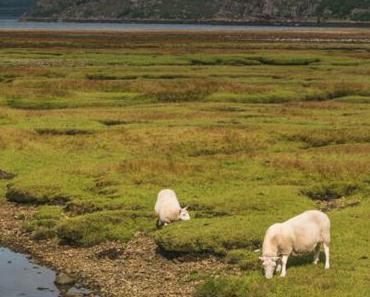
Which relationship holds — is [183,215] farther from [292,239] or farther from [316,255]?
[292,239]

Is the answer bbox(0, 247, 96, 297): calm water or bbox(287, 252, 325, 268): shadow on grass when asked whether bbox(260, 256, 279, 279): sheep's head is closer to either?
bbox(287, 252, 325, 268): shadow on grass

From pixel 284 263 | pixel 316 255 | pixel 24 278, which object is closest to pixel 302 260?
pixel 316 255

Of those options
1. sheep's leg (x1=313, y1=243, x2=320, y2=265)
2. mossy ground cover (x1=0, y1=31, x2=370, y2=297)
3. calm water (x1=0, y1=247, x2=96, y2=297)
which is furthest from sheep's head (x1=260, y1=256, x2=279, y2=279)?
calm water (x1=0, y1=247, x2=96, y2=297)

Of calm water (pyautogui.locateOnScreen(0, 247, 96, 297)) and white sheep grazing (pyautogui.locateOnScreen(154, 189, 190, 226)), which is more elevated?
white sheep grazing (pyautogui.locateOnScreen(154, 189, 190, 226))

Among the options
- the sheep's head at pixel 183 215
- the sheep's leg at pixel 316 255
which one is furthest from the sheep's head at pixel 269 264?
the sheep's head at pixel 183 215

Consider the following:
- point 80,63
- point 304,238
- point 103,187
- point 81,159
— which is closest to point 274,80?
point 80,63

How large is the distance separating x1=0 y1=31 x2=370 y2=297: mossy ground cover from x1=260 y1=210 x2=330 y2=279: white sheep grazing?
20.5 inches

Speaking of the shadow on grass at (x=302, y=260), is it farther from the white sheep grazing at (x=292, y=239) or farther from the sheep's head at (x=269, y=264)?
the sheep's head at (x=269, y=264)

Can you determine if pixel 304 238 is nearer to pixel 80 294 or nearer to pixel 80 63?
pixel 80 294

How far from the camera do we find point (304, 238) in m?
22.2

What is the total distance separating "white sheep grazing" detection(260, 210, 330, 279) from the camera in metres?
21.8

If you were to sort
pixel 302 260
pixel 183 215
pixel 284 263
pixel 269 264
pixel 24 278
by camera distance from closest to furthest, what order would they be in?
pixel 269 264, pixel 284 263, pixel 302 260, pixel 24 278, pixel 183 215

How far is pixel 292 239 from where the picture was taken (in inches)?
868

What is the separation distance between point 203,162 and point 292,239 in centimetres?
1572
